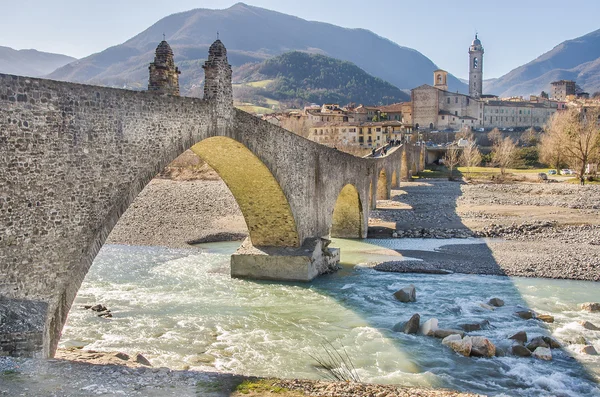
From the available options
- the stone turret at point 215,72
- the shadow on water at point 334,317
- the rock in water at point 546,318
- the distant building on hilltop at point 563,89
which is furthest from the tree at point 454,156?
the distant building on hilltop at point 563,89

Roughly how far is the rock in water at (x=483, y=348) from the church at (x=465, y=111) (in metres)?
91.9

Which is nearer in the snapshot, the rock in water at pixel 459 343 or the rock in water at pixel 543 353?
the rock in water at pixel 543 353

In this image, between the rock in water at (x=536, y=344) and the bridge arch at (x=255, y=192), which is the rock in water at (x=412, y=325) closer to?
the rock in water at (x=536, y=344)

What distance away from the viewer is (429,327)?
14.4 meters

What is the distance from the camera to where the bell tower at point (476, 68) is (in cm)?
13769

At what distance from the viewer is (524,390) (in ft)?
36.0

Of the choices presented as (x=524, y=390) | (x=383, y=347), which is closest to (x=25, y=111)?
Result: (x=383, y=347)

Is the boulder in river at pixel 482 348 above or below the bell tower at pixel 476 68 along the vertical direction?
below

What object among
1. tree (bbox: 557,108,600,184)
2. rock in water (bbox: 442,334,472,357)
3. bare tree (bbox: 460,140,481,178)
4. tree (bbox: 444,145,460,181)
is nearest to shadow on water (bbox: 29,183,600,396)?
rock in water (bbox: 442,334,472,357)

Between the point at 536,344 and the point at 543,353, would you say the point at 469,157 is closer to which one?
the point at 536,344

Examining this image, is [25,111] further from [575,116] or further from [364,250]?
[575,116]

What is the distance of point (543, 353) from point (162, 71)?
404 inches

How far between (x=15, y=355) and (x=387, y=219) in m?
29.5

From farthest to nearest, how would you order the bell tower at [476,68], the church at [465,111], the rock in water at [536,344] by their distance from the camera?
the bell tower at [476,68], the church at [465,111], the rock in water at [536,344]
